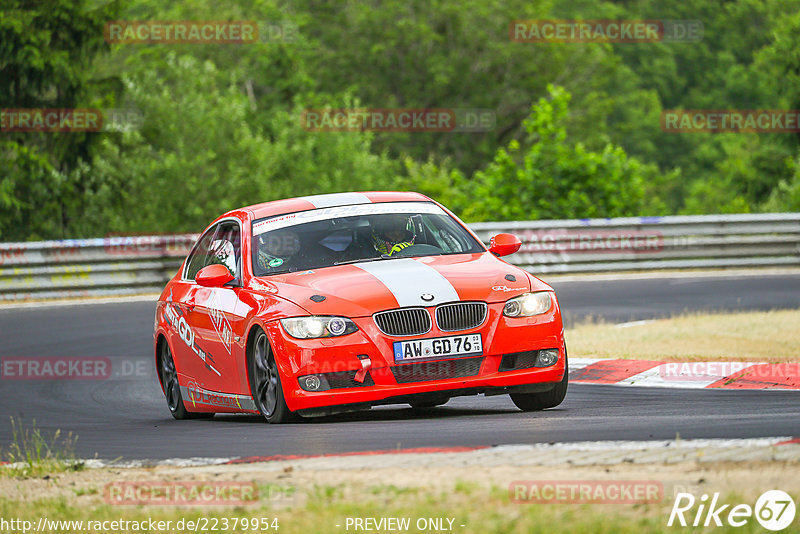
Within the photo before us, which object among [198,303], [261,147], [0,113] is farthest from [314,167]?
[198,303]

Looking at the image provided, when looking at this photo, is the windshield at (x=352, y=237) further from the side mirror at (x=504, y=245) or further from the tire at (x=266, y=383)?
the tire at (x=266, y=383)

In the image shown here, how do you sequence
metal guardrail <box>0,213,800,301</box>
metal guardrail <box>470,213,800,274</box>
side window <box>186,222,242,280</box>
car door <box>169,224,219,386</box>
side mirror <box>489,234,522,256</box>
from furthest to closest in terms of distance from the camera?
metal guardrail <box>470,213,800,274</box> < metal guardrail <box>0,213,800,301</box> < car door <box>169,224,219,386</box> < side window <box>186,222,242,280</box> < side mirror <box>489,234,522,256</box>

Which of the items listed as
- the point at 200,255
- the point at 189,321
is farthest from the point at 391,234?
the point at 200,255

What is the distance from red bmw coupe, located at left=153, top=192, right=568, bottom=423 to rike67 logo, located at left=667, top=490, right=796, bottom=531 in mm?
3289

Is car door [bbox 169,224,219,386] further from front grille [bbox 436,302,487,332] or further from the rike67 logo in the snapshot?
the rike67 logo

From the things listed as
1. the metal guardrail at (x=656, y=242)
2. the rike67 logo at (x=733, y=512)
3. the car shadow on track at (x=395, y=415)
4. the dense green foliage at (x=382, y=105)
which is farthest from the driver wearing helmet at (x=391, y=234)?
the dense green foliage at (x=382, y=105)

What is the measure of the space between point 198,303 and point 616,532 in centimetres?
559

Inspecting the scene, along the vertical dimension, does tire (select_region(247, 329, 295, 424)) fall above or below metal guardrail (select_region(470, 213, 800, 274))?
Answer: above

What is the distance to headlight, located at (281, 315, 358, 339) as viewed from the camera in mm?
8211

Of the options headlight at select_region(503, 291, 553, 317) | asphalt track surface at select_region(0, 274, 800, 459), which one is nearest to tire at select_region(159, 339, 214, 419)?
asphalt track surface at select_region(0, 274, 800, 459)

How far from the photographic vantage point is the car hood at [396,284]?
8281 mm

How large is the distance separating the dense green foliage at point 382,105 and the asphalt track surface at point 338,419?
14796mm

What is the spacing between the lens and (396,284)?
8.43 m

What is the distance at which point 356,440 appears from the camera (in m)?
7.40
